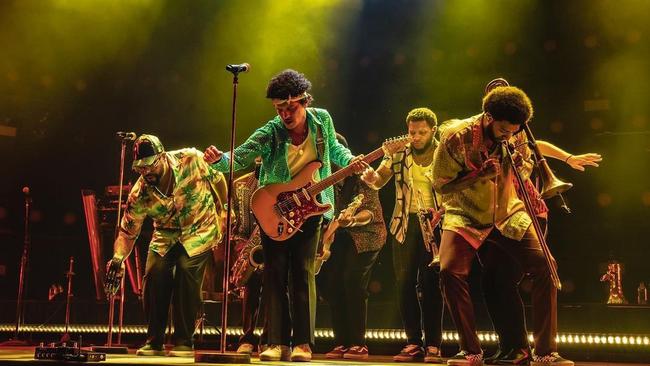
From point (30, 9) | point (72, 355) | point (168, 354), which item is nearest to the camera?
point (72, 355)

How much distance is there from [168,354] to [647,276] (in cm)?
558

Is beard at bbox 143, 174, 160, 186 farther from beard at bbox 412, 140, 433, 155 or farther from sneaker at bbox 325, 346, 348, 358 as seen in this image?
beard at bbox 412, 140, 433, 155

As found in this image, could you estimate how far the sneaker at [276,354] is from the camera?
5184mm

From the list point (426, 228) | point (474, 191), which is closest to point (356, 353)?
point (426, 228)

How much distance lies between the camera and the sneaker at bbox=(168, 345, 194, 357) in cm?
606

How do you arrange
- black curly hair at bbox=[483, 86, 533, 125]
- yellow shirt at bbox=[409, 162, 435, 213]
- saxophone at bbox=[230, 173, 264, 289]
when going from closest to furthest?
1. black curly hair at bbox=[483, 86, 533, 125]
2. yellow shirt at bbox=[409, 162, 435, 213]
3. saxophone at bbox=[230, 173, 264, 289]

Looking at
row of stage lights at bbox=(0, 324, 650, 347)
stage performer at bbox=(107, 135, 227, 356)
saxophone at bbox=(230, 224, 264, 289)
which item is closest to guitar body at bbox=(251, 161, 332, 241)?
stage performer at bbox=(107, 135, 227, 356)

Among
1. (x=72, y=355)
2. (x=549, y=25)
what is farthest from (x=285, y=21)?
(x=72, y=355)

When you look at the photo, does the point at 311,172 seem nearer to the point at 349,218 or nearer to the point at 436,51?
the point at 349,218

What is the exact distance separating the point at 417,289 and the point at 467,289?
5.44 ft

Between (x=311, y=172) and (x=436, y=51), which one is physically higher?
(x=436, y=51)

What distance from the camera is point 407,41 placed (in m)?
9.71

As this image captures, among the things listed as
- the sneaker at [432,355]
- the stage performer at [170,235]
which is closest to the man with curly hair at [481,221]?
the sneaker at [432,355]

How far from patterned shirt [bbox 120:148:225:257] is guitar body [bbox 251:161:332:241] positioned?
1.30 metres
